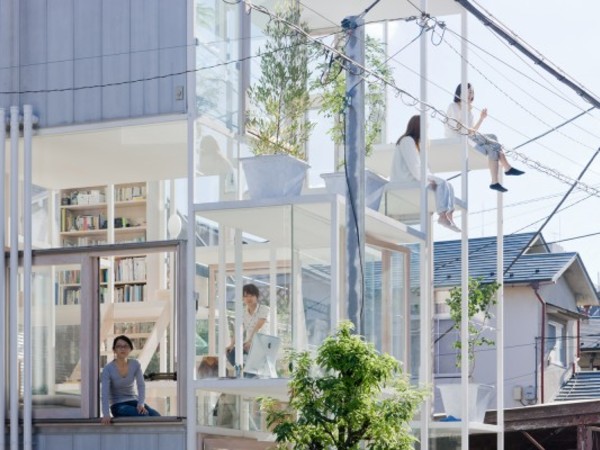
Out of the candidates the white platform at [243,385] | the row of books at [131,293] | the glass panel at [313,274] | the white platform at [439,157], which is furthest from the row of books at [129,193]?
the glass panel at [313,274]

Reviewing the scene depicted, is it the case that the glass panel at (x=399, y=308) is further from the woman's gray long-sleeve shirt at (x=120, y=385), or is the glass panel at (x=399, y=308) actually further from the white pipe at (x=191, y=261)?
the woman's gray long-sleeve shirt at (x=120, y=385)

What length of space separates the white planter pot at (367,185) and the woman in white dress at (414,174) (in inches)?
33.0

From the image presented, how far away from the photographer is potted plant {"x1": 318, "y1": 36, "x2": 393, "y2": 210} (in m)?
22.0

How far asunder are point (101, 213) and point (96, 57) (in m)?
8.31

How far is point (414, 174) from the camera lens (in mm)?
24203

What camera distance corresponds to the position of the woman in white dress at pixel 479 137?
25359 millimetres

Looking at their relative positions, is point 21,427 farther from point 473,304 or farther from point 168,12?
point 473,304

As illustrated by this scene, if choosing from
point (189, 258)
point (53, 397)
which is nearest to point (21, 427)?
point (53, 397)

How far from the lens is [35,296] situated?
2247 cm

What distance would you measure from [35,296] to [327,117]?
A: 4.14 meters

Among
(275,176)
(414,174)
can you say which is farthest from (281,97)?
(414,174)

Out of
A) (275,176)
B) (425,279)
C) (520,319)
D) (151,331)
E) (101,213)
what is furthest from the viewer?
(520,319)

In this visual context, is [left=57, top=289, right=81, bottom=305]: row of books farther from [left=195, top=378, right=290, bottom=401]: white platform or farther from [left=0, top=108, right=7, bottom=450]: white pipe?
[left=195, top=378, right=290, bottom=401]: white platform

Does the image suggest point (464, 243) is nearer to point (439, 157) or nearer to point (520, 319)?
point (439, 157)
